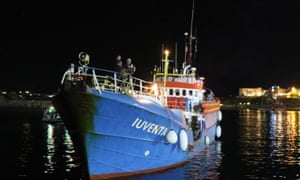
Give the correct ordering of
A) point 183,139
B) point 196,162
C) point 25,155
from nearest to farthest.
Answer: point 183,139, point 196,162, point 25,155

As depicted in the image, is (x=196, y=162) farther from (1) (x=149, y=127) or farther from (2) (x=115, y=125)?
(2) (x=115, y=125)

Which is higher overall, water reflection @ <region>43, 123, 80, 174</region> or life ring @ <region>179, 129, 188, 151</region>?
life ring @ <region>179, 129, 188, 151</region>

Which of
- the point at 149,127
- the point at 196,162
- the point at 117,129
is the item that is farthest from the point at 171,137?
the point at 196,162

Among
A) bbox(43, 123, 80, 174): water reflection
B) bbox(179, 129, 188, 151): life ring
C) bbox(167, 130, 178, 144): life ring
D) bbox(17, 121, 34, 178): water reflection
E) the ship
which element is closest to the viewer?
the ship

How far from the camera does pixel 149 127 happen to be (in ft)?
73.4

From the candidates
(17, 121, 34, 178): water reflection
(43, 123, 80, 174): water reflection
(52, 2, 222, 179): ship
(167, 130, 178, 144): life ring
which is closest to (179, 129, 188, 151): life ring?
(52, 2, 222, 179): ship

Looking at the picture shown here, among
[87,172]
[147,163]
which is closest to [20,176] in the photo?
[87,172]

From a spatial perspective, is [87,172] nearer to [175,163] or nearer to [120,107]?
[120,107]

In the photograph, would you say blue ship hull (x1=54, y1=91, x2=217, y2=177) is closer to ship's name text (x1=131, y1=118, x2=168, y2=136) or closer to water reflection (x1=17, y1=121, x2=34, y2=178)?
ship's name text (x1=131, y1=118, x2=168, y2=136)

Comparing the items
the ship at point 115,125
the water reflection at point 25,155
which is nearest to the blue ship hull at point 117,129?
the ship at point 115,125

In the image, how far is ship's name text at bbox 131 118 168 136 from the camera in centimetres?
2162

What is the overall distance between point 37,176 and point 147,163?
6420mm

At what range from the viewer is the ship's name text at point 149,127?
2162 centimetres

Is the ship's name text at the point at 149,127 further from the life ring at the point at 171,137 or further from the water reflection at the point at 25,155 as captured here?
the water reflection at the point at 25,155
